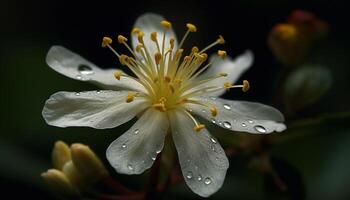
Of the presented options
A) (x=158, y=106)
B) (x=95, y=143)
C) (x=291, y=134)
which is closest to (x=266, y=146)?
(x=291, y=134)

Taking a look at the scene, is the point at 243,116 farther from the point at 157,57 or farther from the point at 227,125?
the point at 157,57

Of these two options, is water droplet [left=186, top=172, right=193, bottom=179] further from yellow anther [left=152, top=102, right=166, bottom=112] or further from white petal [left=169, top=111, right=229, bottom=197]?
yellow anther [left=152, top=102, right=166, bottom=112]

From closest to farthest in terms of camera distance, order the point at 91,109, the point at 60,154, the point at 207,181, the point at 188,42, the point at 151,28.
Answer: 1. the point at 207,181
2. the point at 91,109
3. the point at 60,154
4. the point at 151,28
5. the point at 188,42

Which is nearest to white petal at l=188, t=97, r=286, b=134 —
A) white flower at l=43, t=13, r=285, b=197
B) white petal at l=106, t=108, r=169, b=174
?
white flower at l=43, t=13, r=285, b=197

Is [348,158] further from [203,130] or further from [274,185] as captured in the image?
[203,130]

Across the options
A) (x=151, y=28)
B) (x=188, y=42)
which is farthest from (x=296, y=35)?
(x=188, y=42)
